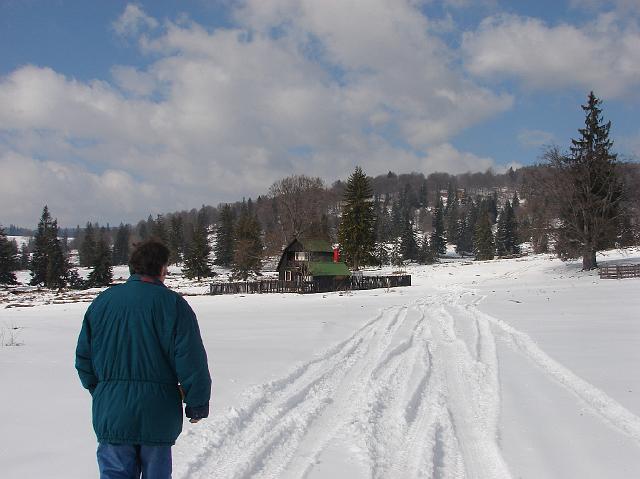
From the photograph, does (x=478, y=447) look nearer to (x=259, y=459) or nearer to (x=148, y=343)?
(x=259, y=459)

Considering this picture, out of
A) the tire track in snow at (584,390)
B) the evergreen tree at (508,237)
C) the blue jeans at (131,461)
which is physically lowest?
the tire track in snow at (584,390)

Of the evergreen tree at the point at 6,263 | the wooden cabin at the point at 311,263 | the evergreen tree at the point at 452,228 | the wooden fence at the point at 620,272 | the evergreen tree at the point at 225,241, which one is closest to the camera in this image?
the wooden fence at the point at 620,272

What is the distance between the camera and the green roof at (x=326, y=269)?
45.7m

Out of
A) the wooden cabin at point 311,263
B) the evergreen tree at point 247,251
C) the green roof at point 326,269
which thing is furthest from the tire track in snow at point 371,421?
the evergreen tree at point 247,251

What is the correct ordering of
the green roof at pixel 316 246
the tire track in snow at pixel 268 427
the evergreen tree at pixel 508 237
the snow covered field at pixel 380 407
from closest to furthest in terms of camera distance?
the tire track in snow at pixel 268 427 < the snow covered field at pixel 380 407 < the green roof at pixel 316 246 < the evergreen tree at pixel 508 237

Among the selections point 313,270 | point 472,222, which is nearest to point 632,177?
point 313,270

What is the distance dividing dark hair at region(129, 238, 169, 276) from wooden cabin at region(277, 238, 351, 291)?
39.6m

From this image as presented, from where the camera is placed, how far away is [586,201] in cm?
4012

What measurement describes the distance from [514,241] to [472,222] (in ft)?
102

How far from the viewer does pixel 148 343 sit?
3.07 m

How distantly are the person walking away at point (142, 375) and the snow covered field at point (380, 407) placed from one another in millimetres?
1384

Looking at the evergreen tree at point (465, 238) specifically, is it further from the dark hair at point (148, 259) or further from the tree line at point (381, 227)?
the dark hair at point (148, 259)

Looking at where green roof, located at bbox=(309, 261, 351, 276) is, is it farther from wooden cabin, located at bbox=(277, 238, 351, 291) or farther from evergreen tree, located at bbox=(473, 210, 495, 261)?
evergreen tree, located at bbox=(473, 210, 495, 261)

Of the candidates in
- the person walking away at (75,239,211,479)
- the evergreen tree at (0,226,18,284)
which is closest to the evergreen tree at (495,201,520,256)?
the evergreen tree at (0,226,18,284)
